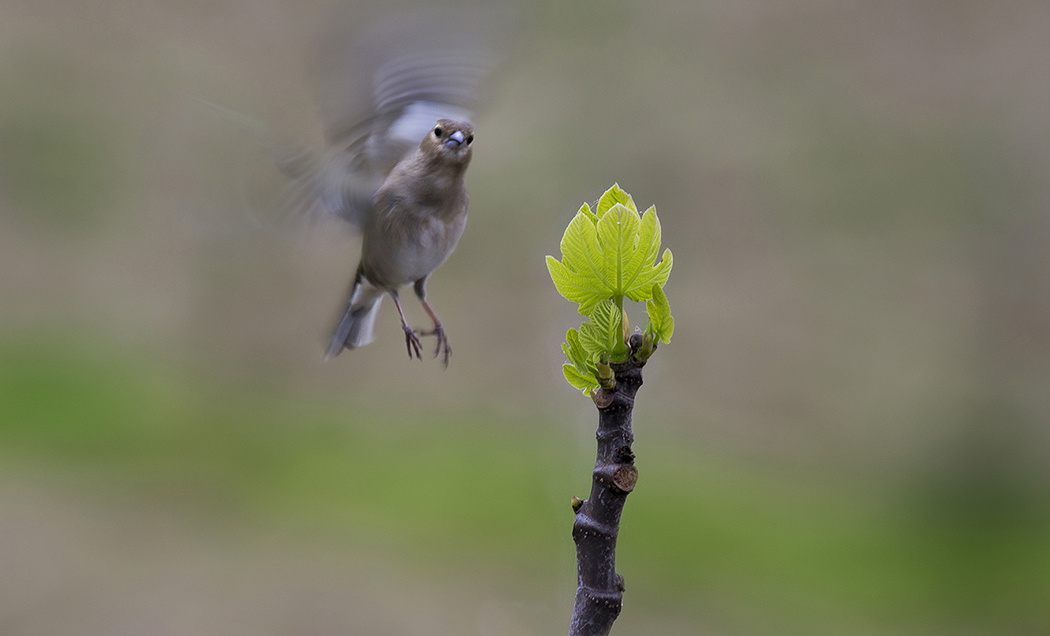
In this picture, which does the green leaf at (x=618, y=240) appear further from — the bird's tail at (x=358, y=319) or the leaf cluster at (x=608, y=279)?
the bird's tail at (x=358, y=319)

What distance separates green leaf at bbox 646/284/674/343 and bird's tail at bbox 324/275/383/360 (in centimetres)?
27

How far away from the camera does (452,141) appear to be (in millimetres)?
447

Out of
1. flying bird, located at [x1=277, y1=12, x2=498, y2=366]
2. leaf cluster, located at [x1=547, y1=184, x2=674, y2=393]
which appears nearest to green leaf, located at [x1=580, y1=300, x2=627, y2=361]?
leaf cluster, located at [x1=547, y1=184, x2=674, y2=393]

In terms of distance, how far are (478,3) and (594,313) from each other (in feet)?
0.78

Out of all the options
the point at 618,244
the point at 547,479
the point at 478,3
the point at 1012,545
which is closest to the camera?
the point at 618,244

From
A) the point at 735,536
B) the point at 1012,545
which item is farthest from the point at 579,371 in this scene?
the point at 1012,545

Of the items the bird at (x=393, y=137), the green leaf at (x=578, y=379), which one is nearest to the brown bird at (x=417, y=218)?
the bird at (x=393, y=137)

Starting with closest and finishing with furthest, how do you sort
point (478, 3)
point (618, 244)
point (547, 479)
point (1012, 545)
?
point (618, 244) < point (478, 3) < point (1012, 545) < point (547, 479)

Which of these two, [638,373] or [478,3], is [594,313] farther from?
[478,3]

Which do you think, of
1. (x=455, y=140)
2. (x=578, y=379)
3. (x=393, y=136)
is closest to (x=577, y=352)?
(x=578, y=379)

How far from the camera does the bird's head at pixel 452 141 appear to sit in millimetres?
448

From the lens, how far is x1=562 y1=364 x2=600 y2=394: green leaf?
29 centimetres

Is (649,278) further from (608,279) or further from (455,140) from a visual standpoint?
(455,140)

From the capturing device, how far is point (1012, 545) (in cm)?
141
